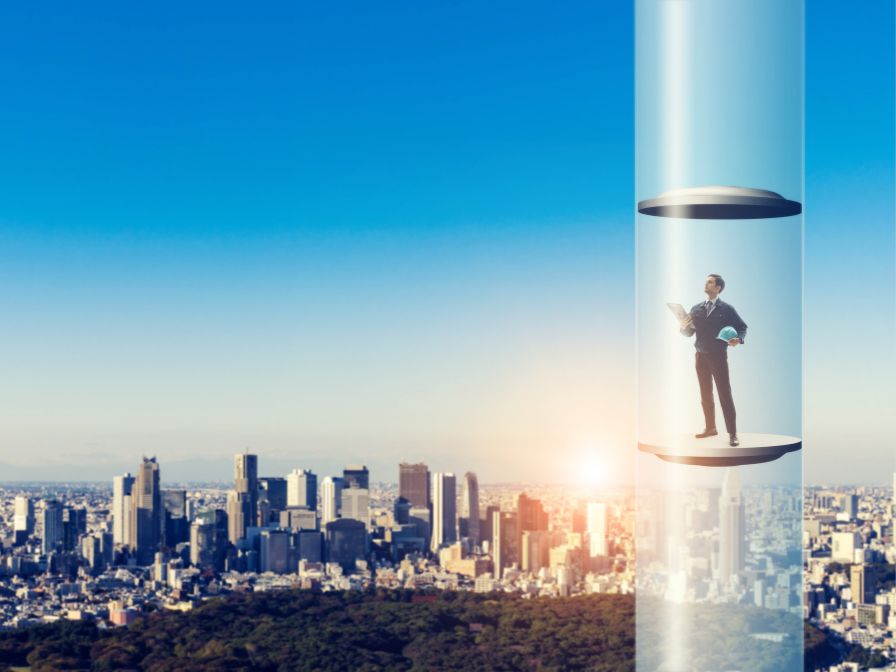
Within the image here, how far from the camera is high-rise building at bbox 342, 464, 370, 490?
931 inches

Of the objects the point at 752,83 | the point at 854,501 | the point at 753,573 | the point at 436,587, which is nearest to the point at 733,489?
the point at 753,573

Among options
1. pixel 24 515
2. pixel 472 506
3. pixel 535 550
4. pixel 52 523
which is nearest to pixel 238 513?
pixel 52 523

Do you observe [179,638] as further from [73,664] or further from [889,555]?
[889,555]

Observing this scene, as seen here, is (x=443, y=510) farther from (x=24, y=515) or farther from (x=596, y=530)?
(x=24, y=515)

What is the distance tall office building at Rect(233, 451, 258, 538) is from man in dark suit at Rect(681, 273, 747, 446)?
67.7ft

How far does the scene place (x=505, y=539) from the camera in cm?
2011

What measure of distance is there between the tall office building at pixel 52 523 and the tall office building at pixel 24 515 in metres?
0.35

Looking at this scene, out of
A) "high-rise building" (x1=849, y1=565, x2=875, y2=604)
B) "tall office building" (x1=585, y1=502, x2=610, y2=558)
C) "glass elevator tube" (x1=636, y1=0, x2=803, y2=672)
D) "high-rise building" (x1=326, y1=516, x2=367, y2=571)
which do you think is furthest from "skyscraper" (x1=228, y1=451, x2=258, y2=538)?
"glass elevator tube" (x1=636, y1=0, x2=803, y2=672)

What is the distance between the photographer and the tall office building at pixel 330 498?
23.4 metres

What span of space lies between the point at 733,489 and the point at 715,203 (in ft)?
2.19

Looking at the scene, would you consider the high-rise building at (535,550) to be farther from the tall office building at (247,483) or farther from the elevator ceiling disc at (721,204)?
the elevator ceiling disc at (721,204)

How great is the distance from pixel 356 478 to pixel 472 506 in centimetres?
317

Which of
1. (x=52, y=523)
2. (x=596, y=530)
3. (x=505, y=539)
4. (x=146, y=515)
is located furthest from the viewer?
(x=146, y=515)

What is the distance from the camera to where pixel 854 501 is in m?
8.09
